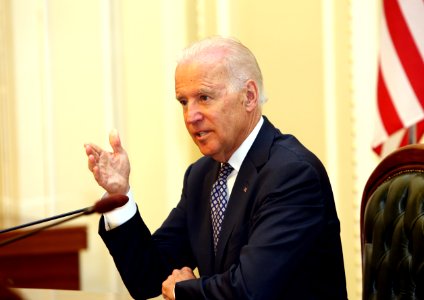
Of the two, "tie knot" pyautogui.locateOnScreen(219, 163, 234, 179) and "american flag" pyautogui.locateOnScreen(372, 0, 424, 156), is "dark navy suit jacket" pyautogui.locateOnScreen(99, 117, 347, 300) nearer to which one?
"tie knot" pyautogui.locateOnScreen(219, 163, 234, 179)

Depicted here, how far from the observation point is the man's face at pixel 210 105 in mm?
2609

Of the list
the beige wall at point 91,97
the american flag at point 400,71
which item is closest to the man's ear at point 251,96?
the american flag at point 400,71

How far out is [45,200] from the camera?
5.22 metres

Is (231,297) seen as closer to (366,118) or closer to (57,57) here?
(366,118)

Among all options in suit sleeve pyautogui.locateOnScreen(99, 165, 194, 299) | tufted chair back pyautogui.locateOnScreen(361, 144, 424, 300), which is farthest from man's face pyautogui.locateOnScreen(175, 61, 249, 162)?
tufted chair back pyautogui.locateOnScreen(361, 144, 424, 300)

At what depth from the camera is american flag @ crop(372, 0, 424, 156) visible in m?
3.51

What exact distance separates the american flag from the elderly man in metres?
0.99

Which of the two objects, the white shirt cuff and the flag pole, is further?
the flag pole

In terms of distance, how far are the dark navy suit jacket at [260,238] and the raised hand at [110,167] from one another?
0.13 metres

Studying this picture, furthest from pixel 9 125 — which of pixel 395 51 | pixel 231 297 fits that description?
pixel 231 297

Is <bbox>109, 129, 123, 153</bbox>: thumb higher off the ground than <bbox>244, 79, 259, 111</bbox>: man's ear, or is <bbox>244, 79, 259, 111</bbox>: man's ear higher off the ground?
<bbox>244, 79, 259, 111</bbox>: man's ear

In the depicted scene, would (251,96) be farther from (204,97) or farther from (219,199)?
(219,199)

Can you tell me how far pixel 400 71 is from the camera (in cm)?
357

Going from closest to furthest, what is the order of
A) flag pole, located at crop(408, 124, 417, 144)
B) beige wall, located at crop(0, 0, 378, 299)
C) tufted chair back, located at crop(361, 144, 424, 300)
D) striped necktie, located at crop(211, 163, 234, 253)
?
tufted chair back, located at crop(361, 144, 424, 300) < striped necktie, located at crop(211, 163, 234, 253) < flag pole, located at crop(408, 124, 417, 144) < beige wall, located at crop(0, 0, 378, 299)
